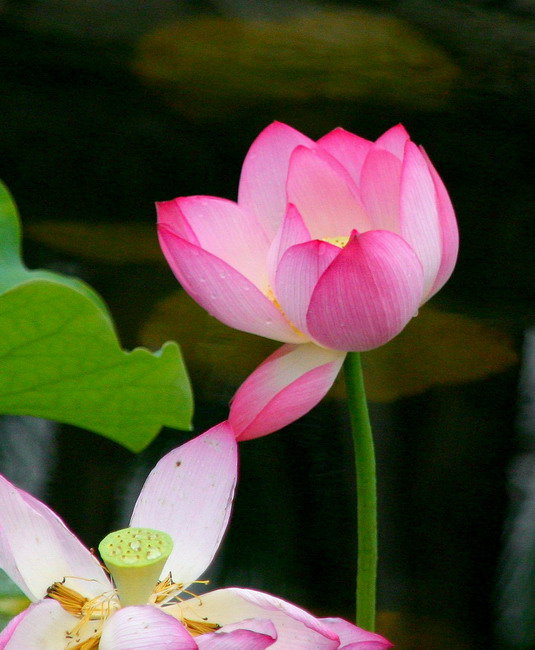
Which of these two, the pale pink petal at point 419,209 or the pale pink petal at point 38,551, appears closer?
the pale pink petal at point 38,551

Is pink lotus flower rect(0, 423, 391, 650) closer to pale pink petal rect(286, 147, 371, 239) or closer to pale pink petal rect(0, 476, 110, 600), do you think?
pale pink petal rect(0, 476, 110, 600)

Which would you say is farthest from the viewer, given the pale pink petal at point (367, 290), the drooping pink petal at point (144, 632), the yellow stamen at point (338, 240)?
the yellow stamen at point (338, 240)

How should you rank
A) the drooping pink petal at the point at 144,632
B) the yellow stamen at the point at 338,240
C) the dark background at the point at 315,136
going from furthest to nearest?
1. the dark background at the point at 315,136
2. the yellow stamen at the point at 338,240
3. the drooping pink petal at the point at 144,632

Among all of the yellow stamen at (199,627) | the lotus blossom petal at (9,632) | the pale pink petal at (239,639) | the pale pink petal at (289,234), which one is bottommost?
the yellow stamen at (199,627)

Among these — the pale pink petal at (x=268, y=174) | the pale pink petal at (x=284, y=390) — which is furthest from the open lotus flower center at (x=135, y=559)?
the pale pink petal at (x=268, y=174)

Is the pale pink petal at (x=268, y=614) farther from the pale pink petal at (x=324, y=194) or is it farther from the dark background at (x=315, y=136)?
the dark background at (x=315, y=136)

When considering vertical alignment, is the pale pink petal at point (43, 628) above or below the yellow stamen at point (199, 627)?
above

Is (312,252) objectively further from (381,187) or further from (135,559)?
(135,559)
